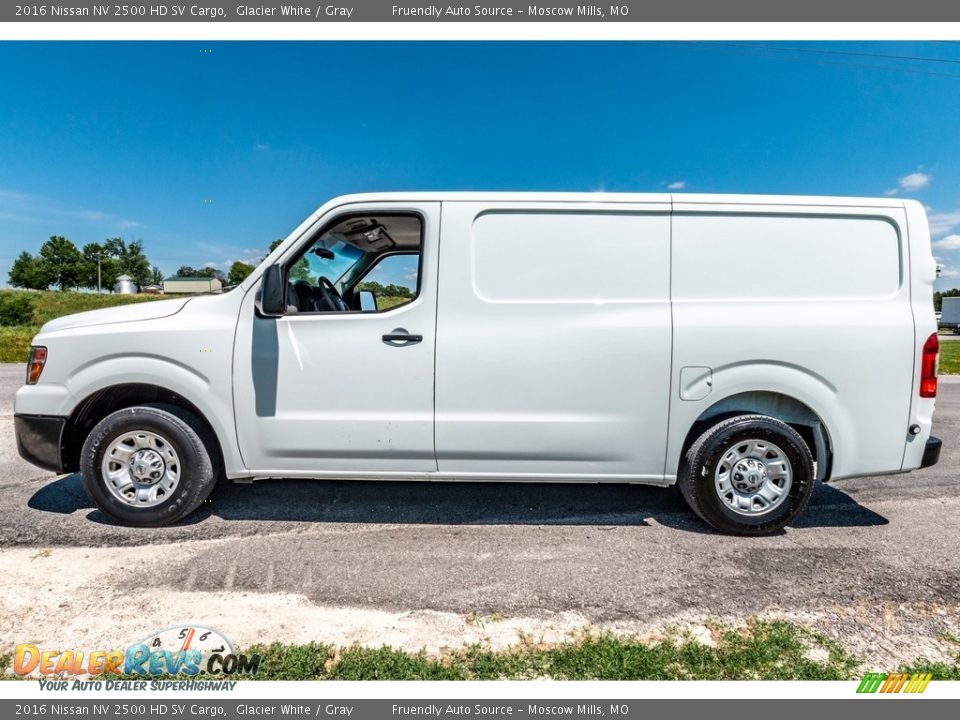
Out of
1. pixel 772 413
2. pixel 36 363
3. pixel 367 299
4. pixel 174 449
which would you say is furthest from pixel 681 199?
pixel 36 363

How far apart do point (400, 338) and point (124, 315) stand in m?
1.92

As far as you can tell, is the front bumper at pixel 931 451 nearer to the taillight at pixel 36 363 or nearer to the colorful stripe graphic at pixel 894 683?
the colorful stripe graphic at pixel 894 683

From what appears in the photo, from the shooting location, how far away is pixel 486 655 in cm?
219

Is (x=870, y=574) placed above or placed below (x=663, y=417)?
below

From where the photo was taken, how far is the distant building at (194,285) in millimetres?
4072

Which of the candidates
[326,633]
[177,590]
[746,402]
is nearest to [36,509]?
[177,590]

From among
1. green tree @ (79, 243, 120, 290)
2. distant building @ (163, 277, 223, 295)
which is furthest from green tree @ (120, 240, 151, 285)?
distant building @ (163, 277, 223, 295)

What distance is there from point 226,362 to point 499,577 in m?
2.17

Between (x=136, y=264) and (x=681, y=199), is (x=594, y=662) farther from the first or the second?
(x=136, y=264)

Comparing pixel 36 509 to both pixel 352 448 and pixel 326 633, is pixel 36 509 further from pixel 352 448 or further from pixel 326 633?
pixel 326 633

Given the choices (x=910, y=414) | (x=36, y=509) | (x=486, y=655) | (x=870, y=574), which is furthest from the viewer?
(x=36, y=509)

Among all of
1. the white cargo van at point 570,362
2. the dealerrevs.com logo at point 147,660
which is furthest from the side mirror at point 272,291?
the dealerrevs.com logo at point 147,660

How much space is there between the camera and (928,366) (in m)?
3.23

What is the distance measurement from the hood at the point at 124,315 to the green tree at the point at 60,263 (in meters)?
108
